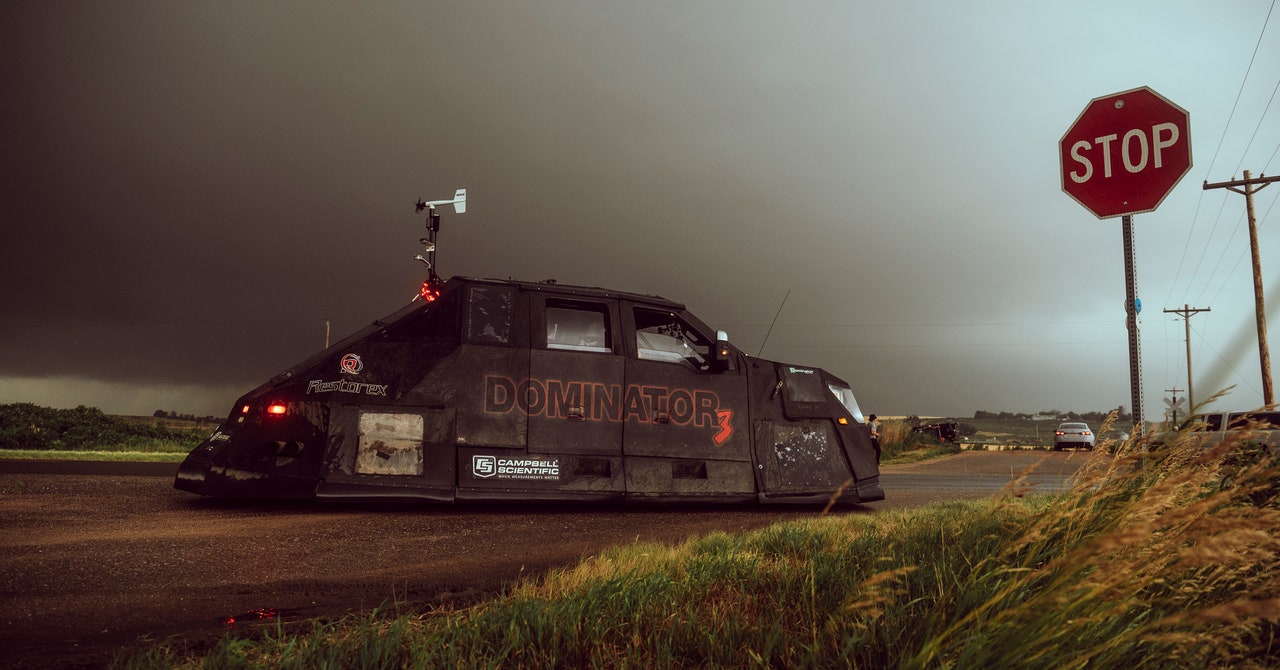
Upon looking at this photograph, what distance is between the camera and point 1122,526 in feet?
8.55

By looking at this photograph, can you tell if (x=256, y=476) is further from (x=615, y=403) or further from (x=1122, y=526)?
(x=1122, y=526)

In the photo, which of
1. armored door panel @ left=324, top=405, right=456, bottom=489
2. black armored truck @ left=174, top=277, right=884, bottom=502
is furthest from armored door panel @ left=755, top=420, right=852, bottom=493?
armored door panel @ left=324, top=405, right=456, bottom=489

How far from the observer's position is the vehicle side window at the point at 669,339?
770 centimetres

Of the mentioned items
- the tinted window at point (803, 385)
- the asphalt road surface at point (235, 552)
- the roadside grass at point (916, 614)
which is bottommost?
the asphalt road surface at point (235, 552)

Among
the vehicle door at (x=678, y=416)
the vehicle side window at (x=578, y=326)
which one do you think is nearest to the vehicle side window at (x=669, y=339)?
the vehicle door at (x=678, y=416)

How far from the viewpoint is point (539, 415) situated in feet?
22.9

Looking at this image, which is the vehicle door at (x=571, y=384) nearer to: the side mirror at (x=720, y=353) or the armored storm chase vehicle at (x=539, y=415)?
the armored storm chase vehicle at (x=539, y=415)

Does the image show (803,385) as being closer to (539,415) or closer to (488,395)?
(539,415)

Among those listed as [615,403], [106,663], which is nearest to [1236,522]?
[106,663]

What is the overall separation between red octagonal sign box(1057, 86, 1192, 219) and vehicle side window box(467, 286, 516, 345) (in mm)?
5912

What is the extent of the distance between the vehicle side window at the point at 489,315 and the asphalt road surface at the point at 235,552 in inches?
62.2

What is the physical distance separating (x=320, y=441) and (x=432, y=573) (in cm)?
262

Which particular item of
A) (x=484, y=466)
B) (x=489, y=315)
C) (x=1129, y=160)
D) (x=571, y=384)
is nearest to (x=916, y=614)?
(x=484, y=466)

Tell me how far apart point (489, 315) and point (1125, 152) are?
6.64m
